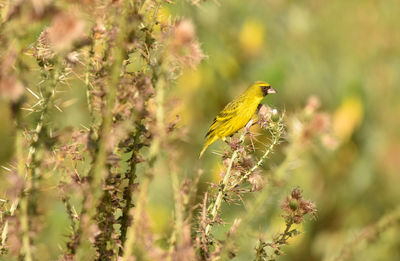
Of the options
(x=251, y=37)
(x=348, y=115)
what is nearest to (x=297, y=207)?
(x=348, y=115)

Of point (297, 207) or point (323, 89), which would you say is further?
point (323, 89)

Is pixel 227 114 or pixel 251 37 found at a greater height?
pixel 251 37

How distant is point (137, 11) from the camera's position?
1173mm

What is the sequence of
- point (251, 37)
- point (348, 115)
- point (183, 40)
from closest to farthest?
point (183, 40), point (348, 115), point (251, 37)

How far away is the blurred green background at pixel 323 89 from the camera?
612 centimetres

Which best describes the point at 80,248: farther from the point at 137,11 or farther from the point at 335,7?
the point at 335,7

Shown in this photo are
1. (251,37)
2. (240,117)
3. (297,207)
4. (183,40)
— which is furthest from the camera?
(251,37)

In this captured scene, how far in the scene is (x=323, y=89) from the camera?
7.36 metres

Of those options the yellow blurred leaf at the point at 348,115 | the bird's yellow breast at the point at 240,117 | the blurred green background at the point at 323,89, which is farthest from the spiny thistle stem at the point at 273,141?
the yellow blurred leaf at the point at 348,115

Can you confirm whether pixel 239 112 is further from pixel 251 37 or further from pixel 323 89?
pixel 323 89

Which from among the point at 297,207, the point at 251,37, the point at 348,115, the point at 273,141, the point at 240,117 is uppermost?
the point at 251,37

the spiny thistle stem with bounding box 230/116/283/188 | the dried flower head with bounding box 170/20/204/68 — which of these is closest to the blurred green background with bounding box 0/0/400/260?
the spiny thistle stem with bounding box 230/116/283/188

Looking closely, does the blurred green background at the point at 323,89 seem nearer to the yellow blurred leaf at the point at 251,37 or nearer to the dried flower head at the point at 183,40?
the yellow blurred leaf at the point at 251,37

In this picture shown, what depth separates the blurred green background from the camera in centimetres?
612
